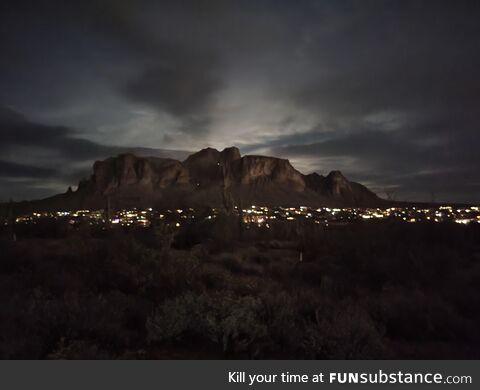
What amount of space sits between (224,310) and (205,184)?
8406 cm

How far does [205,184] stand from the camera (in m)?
90.7

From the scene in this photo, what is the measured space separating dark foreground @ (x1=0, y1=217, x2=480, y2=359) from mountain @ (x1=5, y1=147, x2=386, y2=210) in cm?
6085

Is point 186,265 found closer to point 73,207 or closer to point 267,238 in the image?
point 267,238

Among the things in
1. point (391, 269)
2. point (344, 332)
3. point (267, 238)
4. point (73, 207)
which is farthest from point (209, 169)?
point (344, 332)

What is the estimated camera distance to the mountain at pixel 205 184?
79750 mm

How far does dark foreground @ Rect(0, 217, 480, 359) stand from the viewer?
6152 millimetres

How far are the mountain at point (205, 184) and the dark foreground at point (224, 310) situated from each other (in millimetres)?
60851

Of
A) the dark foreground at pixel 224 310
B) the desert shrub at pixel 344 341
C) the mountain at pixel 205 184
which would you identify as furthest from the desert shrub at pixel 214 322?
the mountain at pixel 205 184

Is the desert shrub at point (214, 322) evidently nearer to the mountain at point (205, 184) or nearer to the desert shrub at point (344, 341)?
the desert shrub at point (344, 341)

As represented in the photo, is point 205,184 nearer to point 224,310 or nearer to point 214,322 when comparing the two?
point 224,310

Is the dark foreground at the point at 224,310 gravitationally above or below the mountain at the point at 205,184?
below

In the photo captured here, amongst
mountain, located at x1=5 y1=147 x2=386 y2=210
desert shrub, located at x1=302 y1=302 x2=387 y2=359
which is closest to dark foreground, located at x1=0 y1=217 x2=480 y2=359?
desert shrub, located at x1=302 y1=302 x2=387 y2=359

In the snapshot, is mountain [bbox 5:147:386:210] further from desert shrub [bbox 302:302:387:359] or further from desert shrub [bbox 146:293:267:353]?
desert shrub [bbox 302:302:387:359]
